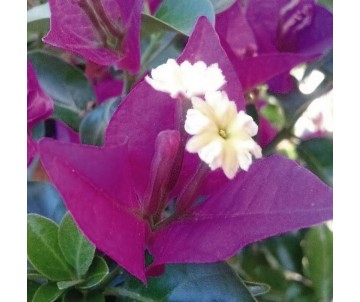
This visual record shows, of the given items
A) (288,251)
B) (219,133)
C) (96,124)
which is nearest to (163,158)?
(219,133)

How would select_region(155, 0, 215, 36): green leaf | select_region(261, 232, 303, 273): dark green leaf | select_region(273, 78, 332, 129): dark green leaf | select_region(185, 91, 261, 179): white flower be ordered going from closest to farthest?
select_region(185, 91, 261, 179): white flower, select_region(155, 0, 215, 36): green leaf, select_region(273, 78, 332, 129): dark green leaf, select_region(261, 232, 303, 273): dark green leaf

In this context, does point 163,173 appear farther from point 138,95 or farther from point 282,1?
point 282,1

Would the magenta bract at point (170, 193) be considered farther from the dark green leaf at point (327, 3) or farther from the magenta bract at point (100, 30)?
the dark green leaf at point (327, 3)

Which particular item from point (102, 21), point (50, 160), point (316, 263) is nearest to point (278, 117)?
point (316, 263)

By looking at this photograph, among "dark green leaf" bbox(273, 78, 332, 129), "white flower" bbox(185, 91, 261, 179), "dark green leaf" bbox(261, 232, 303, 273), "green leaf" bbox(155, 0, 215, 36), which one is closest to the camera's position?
"white flower" bbox(185, 91, 261, 179)

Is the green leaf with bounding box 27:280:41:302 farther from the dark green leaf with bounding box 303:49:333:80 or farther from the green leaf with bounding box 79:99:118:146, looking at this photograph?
the dark green leaf with bounding box 303:49:333:80

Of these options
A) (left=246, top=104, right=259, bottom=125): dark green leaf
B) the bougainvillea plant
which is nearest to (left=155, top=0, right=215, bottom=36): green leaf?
the bougainvillea plant
